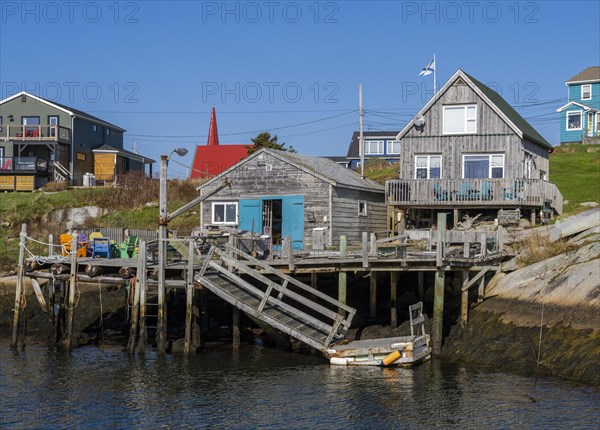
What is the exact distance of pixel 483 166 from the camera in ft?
133

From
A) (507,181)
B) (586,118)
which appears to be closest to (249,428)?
(507,181)

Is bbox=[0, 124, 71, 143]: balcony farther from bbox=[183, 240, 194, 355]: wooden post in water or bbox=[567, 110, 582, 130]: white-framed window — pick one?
bbox=[567, 110, 582, 130]: white-framed window

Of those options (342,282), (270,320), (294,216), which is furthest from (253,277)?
(294,216)

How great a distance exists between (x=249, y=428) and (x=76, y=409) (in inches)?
188

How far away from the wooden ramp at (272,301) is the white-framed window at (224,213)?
34.3 ft

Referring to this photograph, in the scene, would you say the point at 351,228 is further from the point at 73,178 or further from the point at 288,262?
the point at 73,178

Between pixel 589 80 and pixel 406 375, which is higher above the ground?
pixel 589 80

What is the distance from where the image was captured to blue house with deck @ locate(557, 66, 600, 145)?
226 feet

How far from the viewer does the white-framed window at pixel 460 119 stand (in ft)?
134

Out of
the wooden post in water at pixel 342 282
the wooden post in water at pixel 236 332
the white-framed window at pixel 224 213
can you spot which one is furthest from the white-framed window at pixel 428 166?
the wooden post in water at pixel 236 332

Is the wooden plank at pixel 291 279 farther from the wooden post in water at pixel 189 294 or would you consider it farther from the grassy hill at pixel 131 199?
the grassy hill at pixel 131 199

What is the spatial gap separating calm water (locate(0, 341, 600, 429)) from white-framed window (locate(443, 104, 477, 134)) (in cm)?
1747

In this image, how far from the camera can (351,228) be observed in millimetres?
38875

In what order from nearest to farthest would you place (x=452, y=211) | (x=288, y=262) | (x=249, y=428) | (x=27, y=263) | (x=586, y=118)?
1. (x=249, y=428)
2. (x=288, y=262)
3. (x=27, y=263)
4. (x=452, y=211)
5. (x=586, y=118)
